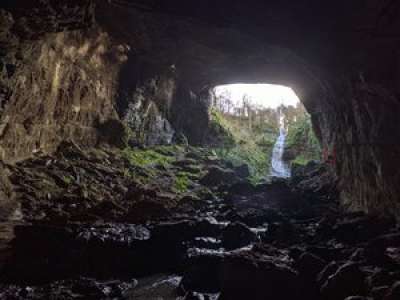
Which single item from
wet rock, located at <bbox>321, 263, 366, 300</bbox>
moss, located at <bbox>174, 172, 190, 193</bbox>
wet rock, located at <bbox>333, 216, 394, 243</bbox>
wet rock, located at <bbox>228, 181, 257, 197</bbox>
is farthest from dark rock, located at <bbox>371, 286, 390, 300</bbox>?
wet rock, located at <bbox>228, 181, 257, 197</bbox>

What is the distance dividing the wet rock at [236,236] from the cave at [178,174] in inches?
1.9

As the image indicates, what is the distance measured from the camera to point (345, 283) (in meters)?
5.85

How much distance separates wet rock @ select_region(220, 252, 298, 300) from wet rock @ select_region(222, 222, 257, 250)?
3199 millimetres

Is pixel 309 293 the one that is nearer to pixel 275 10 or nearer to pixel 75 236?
pixel 75 236

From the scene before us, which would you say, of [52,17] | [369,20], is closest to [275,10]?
Result: [369,20]

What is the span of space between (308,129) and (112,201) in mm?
29466

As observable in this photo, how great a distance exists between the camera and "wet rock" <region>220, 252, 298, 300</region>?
6195 millimetres

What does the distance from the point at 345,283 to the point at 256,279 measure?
5.08ft

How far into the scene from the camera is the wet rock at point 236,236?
9.93 m

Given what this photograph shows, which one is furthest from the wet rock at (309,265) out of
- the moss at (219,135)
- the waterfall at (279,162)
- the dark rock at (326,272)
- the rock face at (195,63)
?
the waterfall at (279,162)

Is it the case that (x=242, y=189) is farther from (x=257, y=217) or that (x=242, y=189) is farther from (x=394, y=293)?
(x=394, y=293)

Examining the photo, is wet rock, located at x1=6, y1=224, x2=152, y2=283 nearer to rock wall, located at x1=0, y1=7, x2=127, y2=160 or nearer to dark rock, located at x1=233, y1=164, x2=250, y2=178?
rock wall, located at x1=0, y1=7, x2=127, y2=160

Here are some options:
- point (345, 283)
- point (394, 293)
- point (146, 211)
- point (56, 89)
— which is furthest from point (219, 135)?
point (394, 293)

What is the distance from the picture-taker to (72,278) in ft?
24.7
